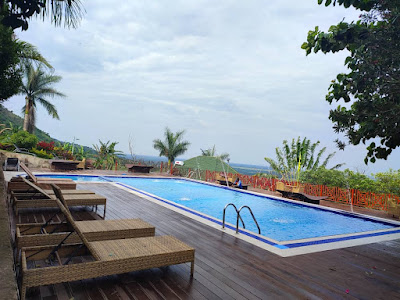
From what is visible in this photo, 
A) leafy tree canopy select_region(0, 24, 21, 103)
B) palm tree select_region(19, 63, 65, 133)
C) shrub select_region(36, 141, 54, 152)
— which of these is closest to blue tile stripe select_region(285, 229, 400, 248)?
leafy tree canopy select_region(0, 24, 21, 103)

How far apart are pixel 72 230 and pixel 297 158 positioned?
16.3 m

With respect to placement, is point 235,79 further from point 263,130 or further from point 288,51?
point 288,51

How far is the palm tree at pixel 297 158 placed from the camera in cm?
1780

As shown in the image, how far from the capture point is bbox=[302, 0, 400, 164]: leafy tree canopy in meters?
4.71

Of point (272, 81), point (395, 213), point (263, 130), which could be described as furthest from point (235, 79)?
point (395, 213)

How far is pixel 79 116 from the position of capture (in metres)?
32.3

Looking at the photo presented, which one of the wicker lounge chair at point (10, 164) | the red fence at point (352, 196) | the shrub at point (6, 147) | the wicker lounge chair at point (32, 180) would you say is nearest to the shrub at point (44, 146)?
the shrub at point (6, 147)

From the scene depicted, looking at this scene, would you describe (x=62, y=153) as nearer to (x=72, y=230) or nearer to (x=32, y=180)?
(x=32, y=180)

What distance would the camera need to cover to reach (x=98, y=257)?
297cm

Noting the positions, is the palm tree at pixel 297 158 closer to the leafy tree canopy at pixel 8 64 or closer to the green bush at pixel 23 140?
the leafy tree canopy at pixel 8 64

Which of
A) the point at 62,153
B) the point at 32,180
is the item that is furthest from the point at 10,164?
the point at 32,180

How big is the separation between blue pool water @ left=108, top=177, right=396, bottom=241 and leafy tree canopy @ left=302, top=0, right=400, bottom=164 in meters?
2.97

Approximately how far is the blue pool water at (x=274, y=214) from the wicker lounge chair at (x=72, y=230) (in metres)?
3.95

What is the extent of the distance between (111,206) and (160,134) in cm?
1821
